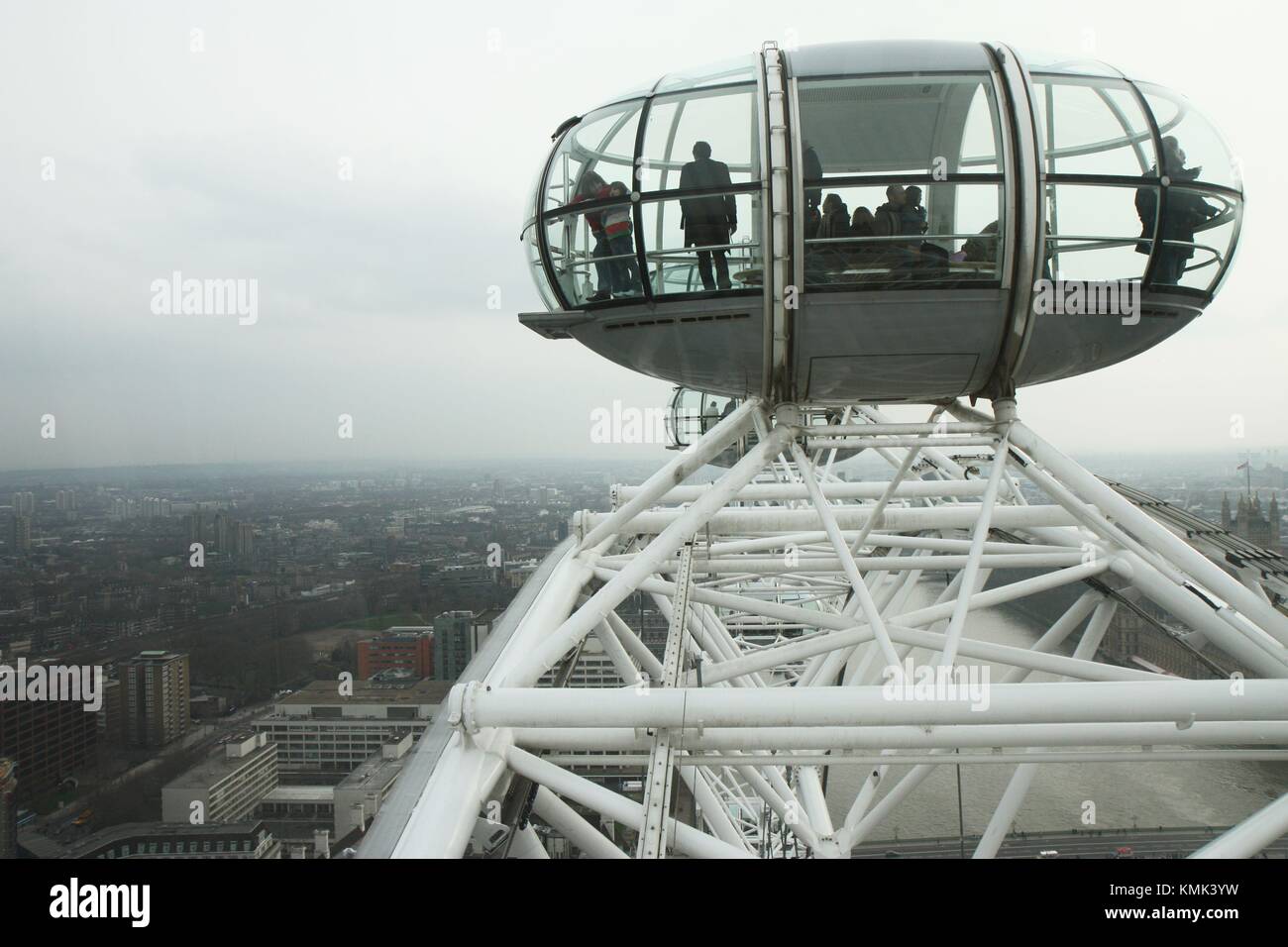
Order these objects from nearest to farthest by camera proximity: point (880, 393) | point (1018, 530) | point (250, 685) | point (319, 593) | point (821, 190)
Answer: point (821, 190)
point (880, 393)
point (1018, 530)
point (250, 685)
point (319, 593)

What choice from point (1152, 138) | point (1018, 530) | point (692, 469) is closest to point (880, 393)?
point (692, 469)

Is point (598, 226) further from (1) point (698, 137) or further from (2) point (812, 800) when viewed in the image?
(2) point (812, 800)

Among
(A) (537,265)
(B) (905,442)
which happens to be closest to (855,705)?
(B) (905,442)

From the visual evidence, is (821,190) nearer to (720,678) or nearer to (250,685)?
(720,678)

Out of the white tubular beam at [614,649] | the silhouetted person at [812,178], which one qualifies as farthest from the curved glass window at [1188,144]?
the white tubular beam at [614,649]

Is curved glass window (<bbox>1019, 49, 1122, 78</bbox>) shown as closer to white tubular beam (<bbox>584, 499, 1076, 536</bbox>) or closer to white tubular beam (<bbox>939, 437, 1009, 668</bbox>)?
white tubular beam (<bbox>939, 437, 1009, 668</bbox>)

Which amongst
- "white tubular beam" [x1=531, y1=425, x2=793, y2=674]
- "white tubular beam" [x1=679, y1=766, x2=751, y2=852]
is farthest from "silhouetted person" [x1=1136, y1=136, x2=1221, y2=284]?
"white tubular beam" [x1=679, y1=766, x2=751, y2=852]
